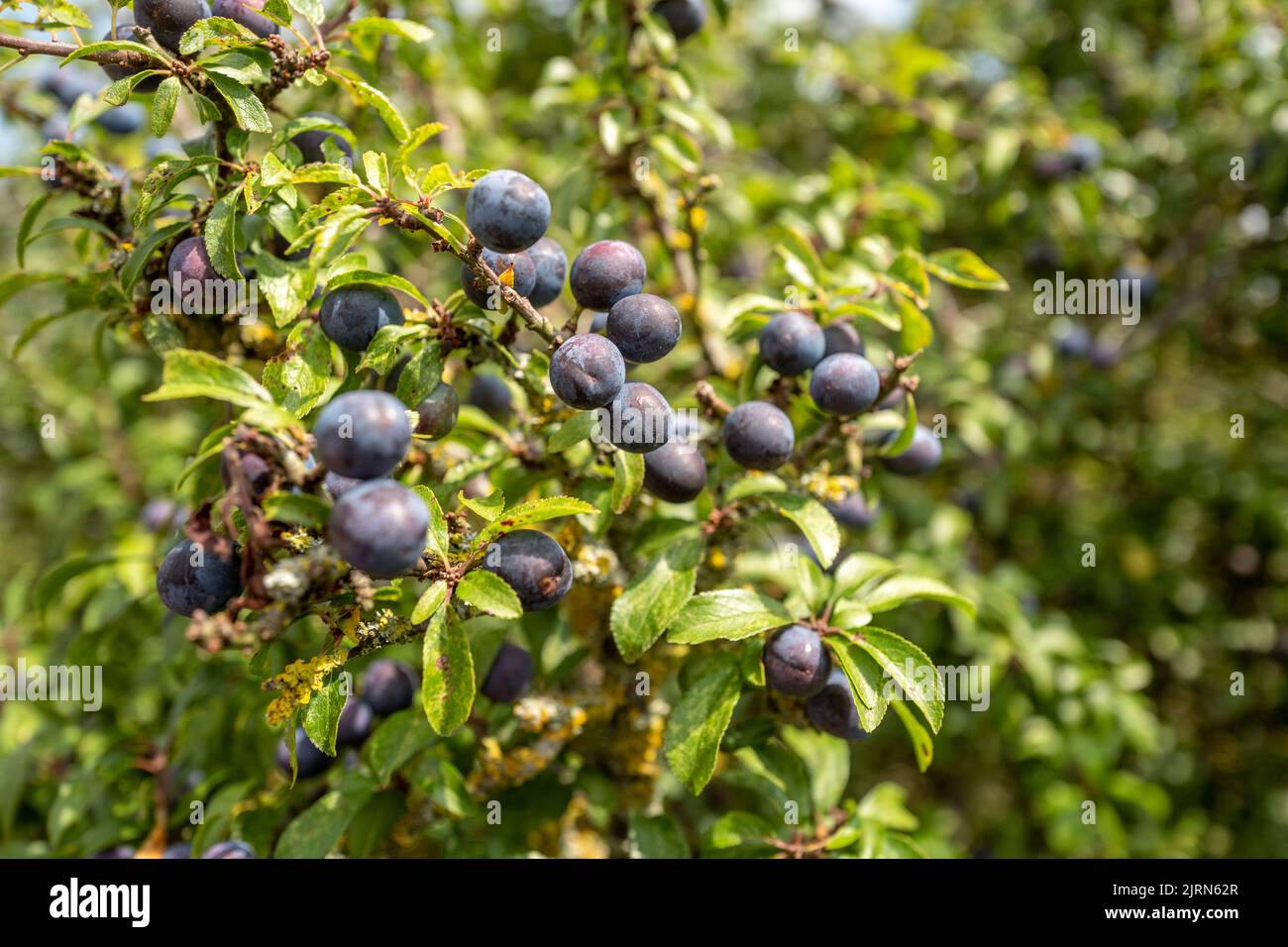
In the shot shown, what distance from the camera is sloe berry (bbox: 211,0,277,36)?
5.23 ft

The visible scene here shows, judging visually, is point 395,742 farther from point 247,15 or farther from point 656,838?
point 247,15

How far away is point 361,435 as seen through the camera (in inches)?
43.4

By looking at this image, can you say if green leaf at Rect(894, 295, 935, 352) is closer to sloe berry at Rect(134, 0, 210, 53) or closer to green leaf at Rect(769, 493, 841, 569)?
green leaf at Rect(769, 493, 841, 569)

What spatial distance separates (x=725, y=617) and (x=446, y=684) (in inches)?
21.5

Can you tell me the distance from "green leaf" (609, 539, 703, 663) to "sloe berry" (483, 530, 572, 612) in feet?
0.76

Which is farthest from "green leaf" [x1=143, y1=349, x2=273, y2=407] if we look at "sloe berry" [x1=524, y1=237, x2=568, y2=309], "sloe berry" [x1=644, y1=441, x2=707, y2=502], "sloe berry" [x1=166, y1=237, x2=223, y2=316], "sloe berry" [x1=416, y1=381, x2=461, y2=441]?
"sloe berry" [x1=644, y1=441, x2=707, y2=502]

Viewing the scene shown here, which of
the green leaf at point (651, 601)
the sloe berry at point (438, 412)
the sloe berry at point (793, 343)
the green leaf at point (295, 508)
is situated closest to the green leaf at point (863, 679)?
the green leaf at point (651, 601)

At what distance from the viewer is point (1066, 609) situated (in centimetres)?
398

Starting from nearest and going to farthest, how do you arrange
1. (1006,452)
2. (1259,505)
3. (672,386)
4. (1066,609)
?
(672,386) < (1006,452) < (1259,505) < (1066,609)

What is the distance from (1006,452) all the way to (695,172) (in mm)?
1764

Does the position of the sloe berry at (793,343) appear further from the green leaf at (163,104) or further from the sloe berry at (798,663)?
the green leaf at (163,104)
